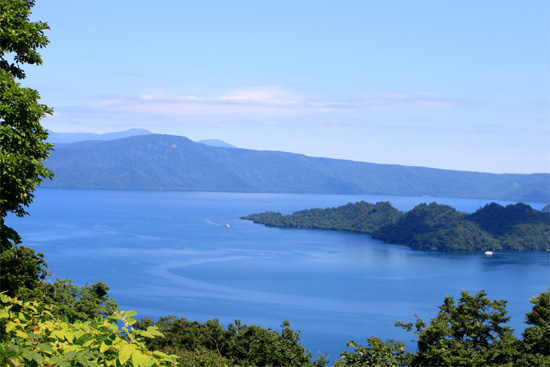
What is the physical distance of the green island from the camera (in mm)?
2484

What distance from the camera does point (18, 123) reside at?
534cm

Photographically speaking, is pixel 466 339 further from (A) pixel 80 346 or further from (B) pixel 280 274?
(B) pixel 280 274

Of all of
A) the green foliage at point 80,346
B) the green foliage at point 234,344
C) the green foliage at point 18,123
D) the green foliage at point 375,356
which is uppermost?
the green foliage at point 18,123

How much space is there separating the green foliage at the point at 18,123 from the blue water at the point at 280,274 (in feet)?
93.4

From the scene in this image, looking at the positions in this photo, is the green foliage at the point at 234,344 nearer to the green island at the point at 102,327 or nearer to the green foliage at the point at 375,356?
the green island at the point at 102,327

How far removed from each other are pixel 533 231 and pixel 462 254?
1805 cm

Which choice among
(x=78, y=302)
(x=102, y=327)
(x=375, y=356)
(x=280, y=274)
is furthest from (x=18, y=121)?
(x=280, y=274)

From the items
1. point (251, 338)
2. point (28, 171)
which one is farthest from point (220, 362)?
point (28, 171)

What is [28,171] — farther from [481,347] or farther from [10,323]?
[481,347]

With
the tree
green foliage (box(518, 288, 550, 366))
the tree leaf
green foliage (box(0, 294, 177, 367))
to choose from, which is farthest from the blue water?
the tree leaf

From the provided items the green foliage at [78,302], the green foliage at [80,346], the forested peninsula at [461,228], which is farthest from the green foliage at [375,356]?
the forested peninsula at [461,228]

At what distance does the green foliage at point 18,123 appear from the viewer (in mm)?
5219

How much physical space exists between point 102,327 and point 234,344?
14.8 m

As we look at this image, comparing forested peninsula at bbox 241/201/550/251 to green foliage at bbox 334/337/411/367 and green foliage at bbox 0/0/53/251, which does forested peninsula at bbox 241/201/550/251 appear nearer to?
green foliage at bbox 334/337/411/367
